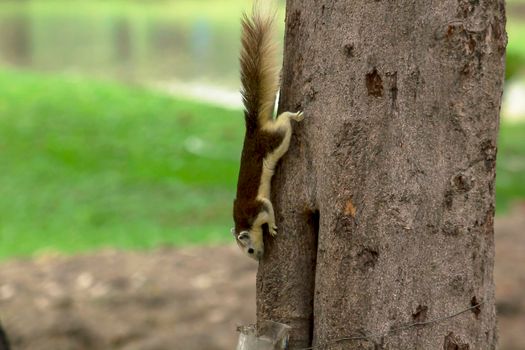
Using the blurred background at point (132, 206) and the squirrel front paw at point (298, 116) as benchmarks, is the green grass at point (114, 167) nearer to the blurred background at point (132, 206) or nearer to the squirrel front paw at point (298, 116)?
the blurred background at point (132, 206)

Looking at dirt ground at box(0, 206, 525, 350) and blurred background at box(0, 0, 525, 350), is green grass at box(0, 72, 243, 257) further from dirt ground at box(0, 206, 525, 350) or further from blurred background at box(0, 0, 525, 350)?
dirt ground at box(0, 206, 525, 350)

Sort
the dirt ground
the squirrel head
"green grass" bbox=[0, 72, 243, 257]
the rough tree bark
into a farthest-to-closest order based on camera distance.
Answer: "green grass" bbox=[0, 72, 243, 257] → the dirt ground → the squirrel head → the rough tree bark

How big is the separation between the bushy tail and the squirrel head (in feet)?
1.02

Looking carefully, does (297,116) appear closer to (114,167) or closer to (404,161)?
(404,161)

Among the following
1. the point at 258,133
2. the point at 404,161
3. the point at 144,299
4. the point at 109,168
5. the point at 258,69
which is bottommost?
the point at 144,299

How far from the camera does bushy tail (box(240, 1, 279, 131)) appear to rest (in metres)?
2.86

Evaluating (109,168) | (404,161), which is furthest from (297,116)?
(109,168)

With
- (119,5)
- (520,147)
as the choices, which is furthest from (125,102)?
(119,5)

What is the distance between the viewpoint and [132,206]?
9703 millimetres

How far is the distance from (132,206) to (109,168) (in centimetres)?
134

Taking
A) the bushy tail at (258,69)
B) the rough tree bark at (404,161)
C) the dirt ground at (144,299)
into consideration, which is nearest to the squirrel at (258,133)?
the bushy tail at (258,69)

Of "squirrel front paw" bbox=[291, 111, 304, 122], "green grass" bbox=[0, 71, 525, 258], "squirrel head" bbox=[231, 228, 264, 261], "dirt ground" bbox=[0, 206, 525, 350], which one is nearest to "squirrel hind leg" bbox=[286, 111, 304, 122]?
"squirrel front paw" bbox=[291, 111, 304, 122]

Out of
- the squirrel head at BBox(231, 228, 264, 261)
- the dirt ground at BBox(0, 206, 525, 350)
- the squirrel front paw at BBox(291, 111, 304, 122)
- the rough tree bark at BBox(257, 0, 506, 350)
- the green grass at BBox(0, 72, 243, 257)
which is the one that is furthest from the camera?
the green grass at BBox(0, 72, 243, 257)

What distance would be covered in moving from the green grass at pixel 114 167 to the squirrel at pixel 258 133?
547 centimetres
